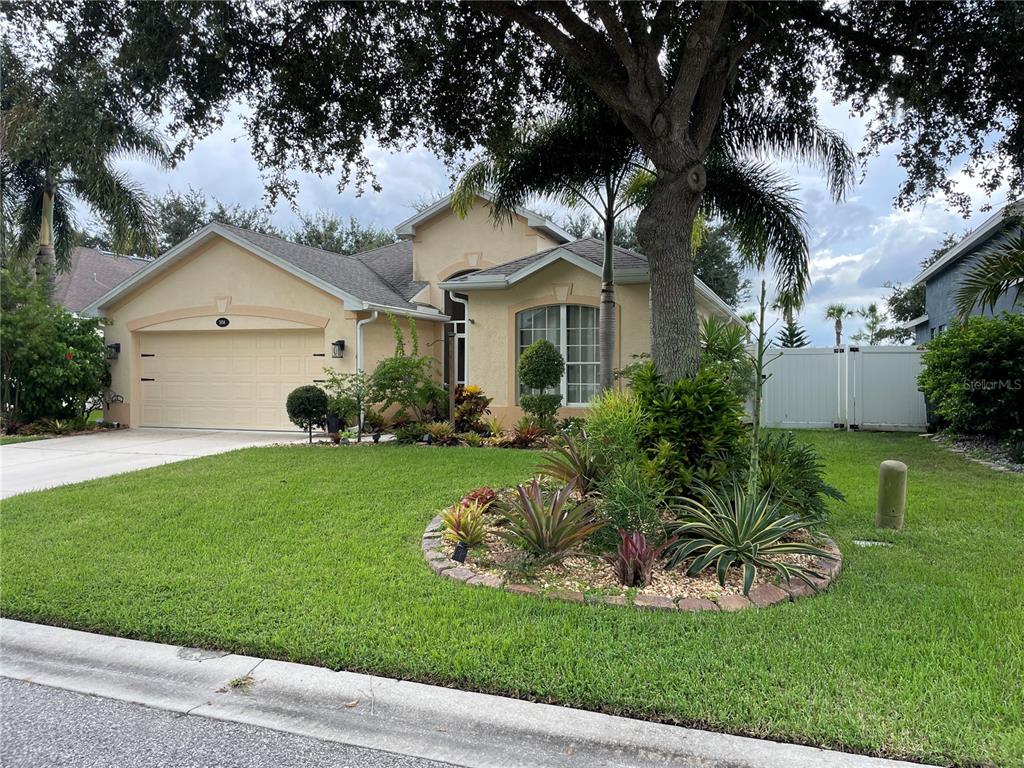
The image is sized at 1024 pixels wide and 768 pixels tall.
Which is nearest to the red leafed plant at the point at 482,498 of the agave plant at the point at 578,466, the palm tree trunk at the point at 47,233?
the agave plant at the point at 578,466

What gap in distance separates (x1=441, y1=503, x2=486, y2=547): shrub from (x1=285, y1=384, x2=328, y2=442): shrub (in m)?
8.03

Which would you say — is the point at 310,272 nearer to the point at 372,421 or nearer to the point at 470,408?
the point at 372,421

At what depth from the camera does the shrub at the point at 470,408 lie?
13.6 meters

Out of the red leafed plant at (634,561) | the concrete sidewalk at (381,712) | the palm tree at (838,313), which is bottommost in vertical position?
the concrete sidewalk at (381,712)

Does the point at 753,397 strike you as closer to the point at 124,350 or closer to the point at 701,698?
the point at 701,698

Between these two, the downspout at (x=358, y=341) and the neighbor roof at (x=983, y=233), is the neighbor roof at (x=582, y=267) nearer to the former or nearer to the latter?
the downspout at (x=358, y=341)

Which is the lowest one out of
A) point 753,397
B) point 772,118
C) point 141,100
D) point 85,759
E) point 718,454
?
point 85,759

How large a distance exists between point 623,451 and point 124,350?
A: 47.2ft

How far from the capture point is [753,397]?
5.60 meters

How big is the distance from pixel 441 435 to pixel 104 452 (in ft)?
19.6

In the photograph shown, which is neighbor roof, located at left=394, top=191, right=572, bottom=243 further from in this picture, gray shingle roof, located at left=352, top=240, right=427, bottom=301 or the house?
the house

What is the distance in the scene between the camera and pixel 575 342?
13758 mm

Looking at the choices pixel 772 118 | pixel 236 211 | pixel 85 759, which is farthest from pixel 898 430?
pixel 236 211

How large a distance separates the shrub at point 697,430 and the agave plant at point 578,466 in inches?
27.1
